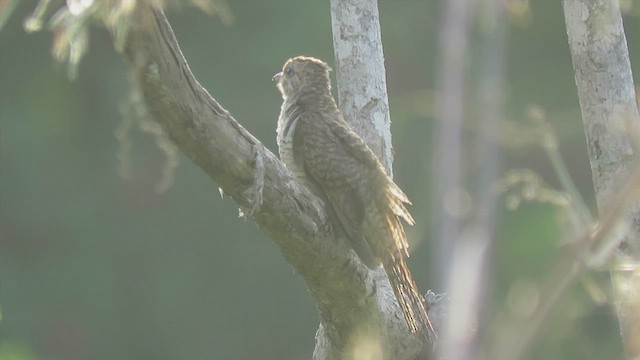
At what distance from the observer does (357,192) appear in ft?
14.1

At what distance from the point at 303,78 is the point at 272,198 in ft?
5.97

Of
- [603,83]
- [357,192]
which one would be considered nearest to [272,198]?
[357,192]

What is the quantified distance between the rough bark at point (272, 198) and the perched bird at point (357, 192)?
0.08 m

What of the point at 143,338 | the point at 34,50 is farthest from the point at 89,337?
the point at 34,50

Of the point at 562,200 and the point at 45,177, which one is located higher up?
the point at 45,177

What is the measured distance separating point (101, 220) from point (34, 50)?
1730mm

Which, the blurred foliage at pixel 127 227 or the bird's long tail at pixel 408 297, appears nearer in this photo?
the bird's long tail at pixel 408 297

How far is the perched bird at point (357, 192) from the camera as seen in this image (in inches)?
164

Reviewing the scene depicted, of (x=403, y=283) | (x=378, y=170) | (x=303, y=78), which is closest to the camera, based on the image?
(x=403, y=283)

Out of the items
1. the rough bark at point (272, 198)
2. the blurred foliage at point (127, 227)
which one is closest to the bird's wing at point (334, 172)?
the rough bark at point (272, 198)

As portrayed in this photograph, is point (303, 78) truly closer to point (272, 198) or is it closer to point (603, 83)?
point (603, 83)

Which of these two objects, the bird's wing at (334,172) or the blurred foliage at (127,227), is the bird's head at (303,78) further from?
the blurred foliage at (127,227)

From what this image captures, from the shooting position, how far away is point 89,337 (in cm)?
1184

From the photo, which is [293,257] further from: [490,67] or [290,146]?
[490,67]
